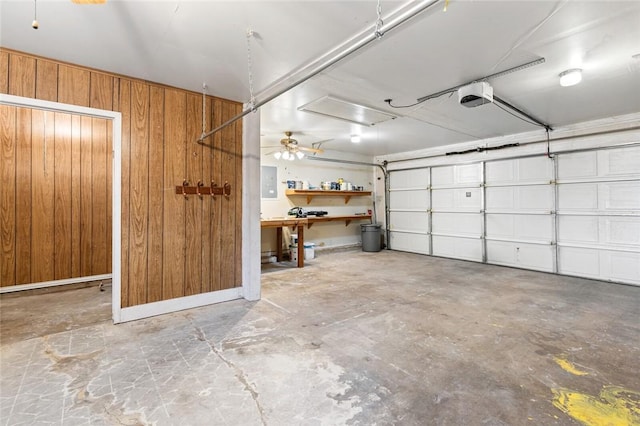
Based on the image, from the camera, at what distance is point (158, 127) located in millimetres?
3258

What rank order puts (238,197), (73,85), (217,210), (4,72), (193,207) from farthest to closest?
(238,197)
(217,210)
(193,207)
(73,85)
(4,72)

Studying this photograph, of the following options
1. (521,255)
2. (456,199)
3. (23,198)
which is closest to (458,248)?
(456,199)

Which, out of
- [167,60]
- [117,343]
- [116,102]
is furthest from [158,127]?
[117,343]

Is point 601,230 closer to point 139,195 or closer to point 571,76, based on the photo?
point 571,76

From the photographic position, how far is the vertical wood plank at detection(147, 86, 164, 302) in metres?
3.21

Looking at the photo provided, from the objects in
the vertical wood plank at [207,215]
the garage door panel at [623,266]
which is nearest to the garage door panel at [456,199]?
the garage door panel at [623,266]

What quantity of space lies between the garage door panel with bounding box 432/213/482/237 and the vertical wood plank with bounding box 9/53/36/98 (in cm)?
708

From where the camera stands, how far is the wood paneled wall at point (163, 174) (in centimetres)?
281

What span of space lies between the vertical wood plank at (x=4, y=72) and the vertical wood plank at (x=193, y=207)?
1467mm

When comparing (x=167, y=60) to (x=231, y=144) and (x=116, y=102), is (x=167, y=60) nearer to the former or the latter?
(x=116, y=102)

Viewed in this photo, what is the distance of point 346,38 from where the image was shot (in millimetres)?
2381

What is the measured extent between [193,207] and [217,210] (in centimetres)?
29

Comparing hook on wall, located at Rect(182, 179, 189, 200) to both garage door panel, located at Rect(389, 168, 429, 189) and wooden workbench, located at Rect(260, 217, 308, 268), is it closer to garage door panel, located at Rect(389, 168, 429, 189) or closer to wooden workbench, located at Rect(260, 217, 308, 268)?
wooden workbench, located at Rect(260, 217, 308, 268)

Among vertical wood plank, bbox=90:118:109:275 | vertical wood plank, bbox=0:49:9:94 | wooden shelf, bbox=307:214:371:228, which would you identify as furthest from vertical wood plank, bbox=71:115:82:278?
wooden shelf, bbox=307:214:371:228
